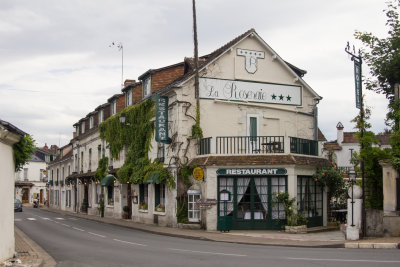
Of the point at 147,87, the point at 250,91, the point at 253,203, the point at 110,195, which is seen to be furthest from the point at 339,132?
the point at 253,203

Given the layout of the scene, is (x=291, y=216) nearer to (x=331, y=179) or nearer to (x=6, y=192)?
(x=331, y=179)

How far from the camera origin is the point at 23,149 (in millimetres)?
13516

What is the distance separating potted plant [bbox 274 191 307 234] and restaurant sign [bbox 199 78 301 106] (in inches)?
252

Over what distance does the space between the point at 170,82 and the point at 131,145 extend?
206 inches

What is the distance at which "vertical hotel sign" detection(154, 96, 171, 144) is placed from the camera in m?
26.2

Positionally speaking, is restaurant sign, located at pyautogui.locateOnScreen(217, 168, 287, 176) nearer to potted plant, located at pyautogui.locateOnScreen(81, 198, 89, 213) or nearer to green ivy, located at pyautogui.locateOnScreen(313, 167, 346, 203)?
green ivy, located at pyautogui.locateOnScreen(313, 167, 346, 203)

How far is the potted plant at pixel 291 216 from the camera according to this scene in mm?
22969

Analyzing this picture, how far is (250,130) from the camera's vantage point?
1094 inches

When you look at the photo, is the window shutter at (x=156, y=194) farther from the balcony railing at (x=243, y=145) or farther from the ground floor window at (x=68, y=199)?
the ground floor window at (x=68, y=199)

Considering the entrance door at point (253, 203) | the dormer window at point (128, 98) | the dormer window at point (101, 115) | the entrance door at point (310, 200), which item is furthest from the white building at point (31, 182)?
the entrance door at point (310, 200)

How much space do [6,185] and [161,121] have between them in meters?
14.4

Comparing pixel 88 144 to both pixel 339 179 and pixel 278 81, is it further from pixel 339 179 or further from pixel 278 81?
pixel 339 179

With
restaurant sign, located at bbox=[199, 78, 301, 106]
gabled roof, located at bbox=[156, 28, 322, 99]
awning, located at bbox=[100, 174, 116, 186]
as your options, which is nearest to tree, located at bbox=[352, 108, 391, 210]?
restaurant sign, located at bbox=[199, 78, 301, 106]

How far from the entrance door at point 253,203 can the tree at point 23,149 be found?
37.7 ft
